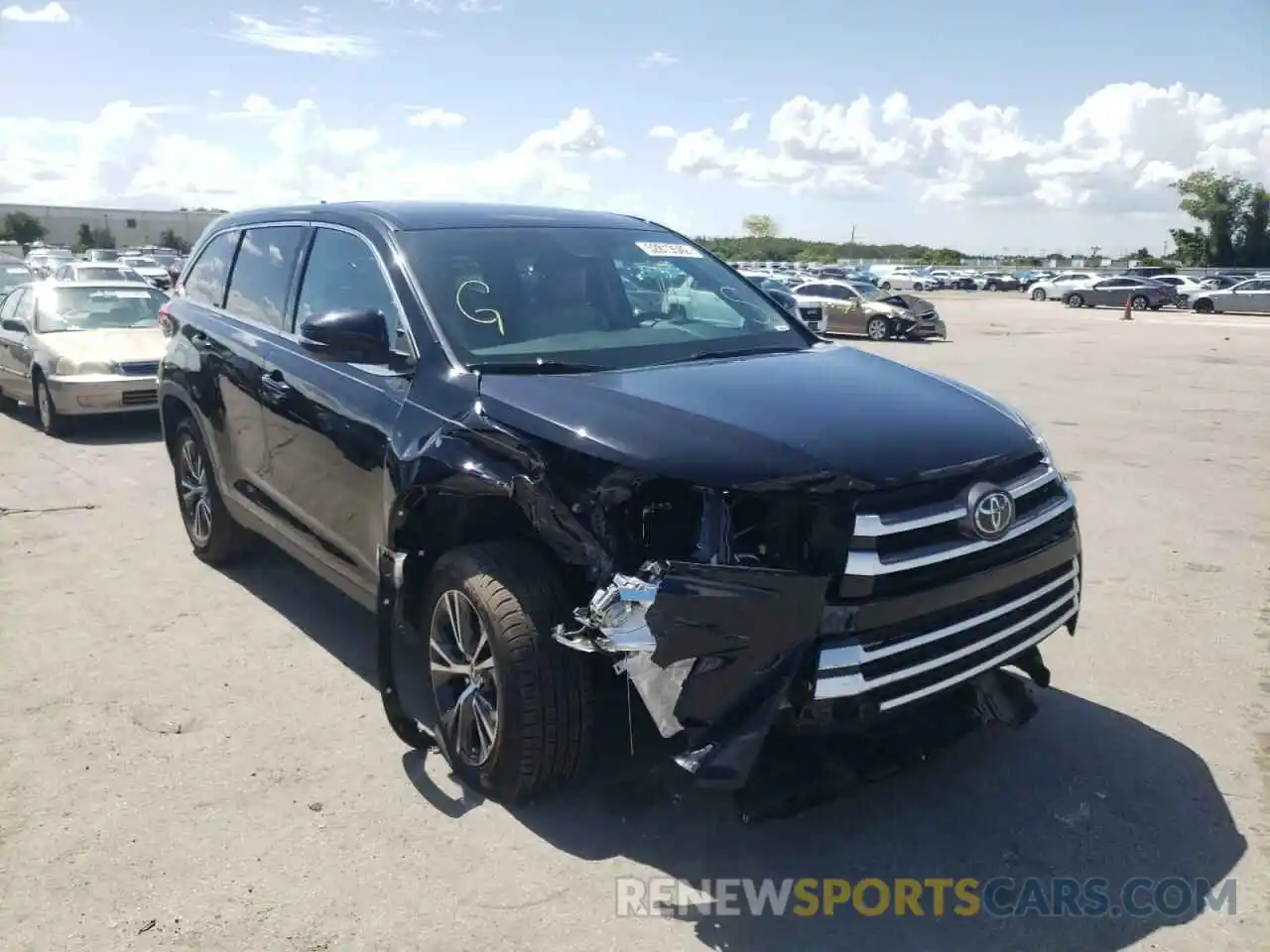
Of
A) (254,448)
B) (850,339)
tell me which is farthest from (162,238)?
(254,448)

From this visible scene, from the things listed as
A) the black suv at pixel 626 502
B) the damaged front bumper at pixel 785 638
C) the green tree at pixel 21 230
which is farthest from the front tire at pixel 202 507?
the green tree at pixel 21 230

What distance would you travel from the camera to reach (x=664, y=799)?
11.7 ft

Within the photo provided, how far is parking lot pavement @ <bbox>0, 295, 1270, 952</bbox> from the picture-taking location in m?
2.95

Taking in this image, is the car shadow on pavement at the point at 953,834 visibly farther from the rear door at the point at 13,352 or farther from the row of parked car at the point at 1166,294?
the row of parked car at the point at 1166,294

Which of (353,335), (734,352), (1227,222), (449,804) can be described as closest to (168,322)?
(353,335)

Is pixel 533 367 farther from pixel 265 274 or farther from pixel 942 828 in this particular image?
pixel 265 274

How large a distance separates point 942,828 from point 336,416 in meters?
2.66

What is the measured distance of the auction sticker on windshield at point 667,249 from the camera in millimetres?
4828

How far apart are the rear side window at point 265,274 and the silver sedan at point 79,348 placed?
5.73 meters

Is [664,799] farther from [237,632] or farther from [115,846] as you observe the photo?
[237,632]

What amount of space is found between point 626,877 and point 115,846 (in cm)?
161

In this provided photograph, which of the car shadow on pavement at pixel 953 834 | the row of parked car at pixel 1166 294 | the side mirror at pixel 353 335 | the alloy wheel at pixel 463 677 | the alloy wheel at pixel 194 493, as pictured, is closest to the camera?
the car shadow on pavement at pixel 953 834

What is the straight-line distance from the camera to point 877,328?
2741cm

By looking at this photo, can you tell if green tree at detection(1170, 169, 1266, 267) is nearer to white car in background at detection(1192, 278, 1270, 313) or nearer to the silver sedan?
white car in background at detection(1192, 278, 1270, 313)
